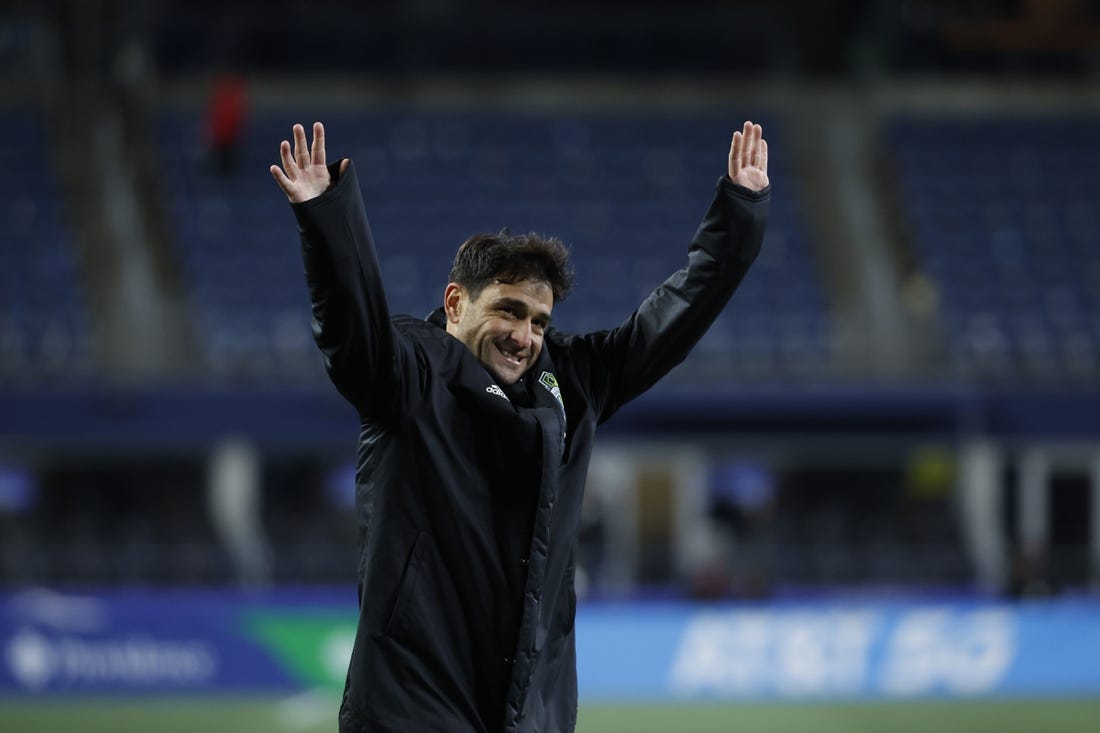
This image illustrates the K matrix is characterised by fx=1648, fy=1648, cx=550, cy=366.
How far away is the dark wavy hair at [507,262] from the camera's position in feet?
12.5

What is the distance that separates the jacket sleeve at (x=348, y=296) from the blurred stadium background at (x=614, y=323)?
11.6 meters

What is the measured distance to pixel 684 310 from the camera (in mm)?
4234

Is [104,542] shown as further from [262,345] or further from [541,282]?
[541,282]

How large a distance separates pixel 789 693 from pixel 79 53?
574 inches

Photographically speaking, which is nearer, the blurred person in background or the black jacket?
the black jacket

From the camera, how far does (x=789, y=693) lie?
1530 centimetres

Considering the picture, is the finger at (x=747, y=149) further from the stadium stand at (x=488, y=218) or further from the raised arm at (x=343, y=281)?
the stadium stand at (x=488, y=218)

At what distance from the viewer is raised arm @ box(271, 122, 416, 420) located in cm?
349

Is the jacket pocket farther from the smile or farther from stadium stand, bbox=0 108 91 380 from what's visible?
stadium stand, bbox=0 108 91 380

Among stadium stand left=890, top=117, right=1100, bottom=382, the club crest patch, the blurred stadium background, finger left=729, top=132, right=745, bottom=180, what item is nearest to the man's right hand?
the club crest patch

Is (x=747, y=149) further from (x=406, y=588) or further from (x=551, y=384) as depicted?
(x=406, y=588)

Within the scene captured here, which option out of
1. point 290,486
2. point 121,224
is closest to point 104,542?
point 290,486

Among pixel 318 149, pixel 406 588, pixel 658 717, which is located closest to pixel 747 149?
pixel 318 149

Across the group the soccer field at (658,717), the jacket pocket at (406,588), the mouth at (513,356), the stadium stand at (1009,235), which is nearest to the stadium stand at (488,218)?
the stadium stand at (1009,235)
